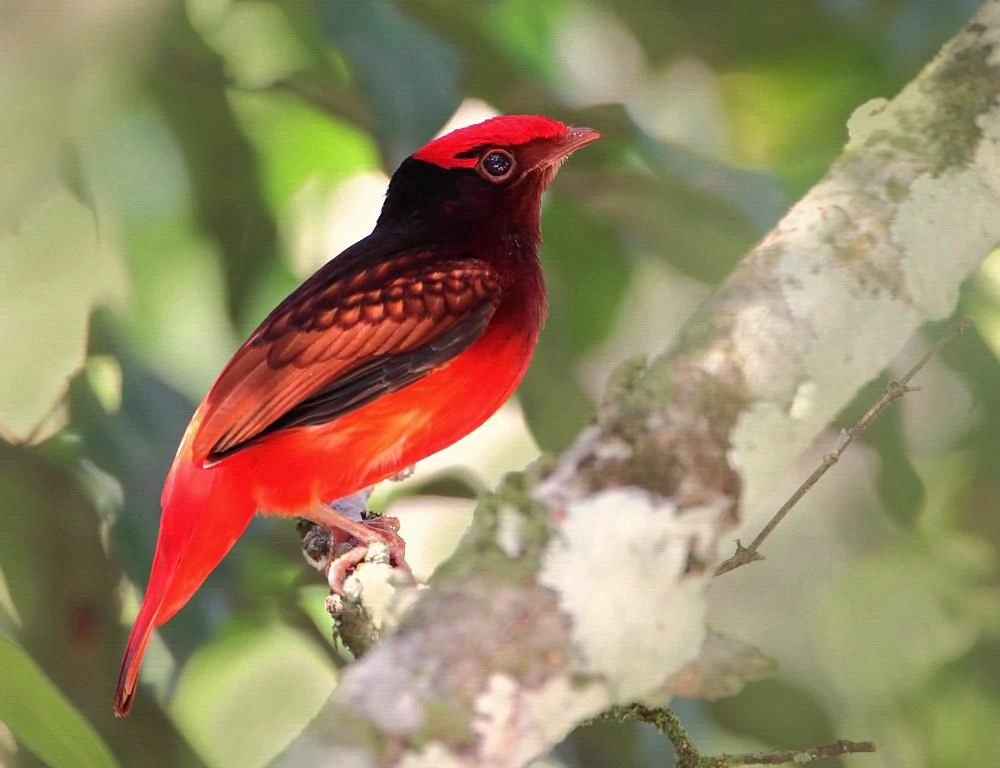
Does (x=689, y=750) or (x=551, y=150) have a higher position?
(x=551, y=150)

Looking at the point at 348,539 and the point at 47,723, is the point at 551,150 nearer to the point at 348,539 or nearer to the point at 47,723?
the point at 348,539

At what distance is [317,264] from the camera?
4.08ft

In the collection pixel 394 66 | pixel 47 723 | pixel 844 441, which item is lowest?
pixel 47 723

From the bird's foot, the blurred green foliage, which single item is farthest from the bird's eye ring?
the bird's foot

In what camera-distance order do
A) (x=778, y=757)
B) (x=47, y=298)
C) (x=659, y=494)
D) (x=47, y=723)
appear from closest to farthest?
(x=659, y=494) → (x=778, y=757) → (x=47, y=723) → (x=47, y=298)

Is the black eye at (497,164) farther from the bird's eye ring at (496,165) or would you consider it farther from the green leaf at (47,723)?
the green leaf at (47,723)

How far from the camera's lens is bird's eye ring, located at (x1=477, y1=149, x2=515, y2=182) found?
1.15 meters

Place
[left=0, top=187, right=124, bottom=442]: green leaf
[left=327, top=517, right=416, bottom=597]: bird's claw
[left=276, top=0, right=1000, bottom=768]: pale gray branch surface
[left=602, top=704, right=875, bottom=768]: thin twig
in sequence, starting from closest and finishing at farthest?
[left=276, top=0, right=1000, bottom=768]: pale gray branch surface < [left=602, top=704, right=875, bottom=768]: thin twig < [left=327, top=517, right=416, bottom=597]: bird's claw < [left=0, top=187, right=124, bottom=442]: green leaf

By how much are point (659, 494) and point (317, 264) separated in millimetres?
574

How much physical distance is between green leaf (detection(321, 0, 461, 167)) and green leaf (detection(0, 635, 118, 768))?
25.7 inches

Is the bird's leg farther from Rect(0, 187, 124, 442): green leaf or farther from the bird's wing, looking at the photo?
Rect(0, 187, 124, 442): green leaf

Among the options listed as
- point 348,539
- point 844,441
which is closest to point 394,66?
point 348,539

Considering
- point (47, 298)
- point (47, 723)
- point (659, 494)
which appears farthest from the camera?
point (47, 298)

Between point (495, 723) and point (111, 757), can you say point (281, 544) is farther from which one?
point (495, 723)
